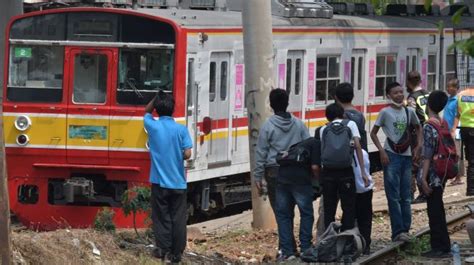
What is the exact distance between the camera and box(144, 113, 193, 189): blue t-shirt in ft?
35.9

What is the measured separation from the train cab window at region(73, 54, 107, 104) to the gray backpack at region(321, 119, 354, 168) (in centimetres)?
441

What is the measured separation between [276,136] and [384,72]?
10.8 meters

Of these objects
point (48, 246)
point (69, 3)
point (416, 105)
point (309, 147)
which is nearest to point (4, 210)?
point (48, 246)

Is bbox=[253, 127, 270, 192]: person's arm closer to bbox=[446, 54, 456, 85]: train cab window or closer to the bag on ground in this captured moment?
the bag on ground

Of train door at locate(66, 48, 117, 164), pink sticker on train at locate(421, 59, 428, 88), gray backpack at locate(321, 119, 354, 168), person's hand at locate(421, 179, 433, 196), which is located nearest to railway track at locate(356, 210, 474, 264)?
person's hand at locate(421, 179, 433, 196)

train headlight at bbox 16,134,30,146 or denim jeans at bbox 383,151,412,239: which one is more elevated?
train headlight at bbox 16,134,30,146

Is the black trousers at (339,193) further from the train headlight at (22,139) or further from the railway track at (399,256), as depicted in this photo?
the train headlight at (22,139)

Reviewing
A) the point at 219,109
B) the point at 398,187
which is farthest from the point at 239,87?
the point at 398,187

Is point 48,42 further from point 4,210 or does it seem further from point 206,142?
point 4,210

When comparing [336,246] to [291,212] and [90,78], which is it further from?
[90,78]

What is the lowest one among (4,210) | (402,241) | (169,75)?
(402,241)

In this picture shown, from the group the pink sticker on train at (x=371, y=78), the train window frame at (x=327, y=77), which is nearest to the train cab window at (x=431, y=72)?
the pink sticker on train at (x=371, y=78)

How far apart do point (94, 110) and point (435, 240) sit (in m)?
4.77

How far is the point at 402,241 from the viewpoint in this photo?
12.5 metres
